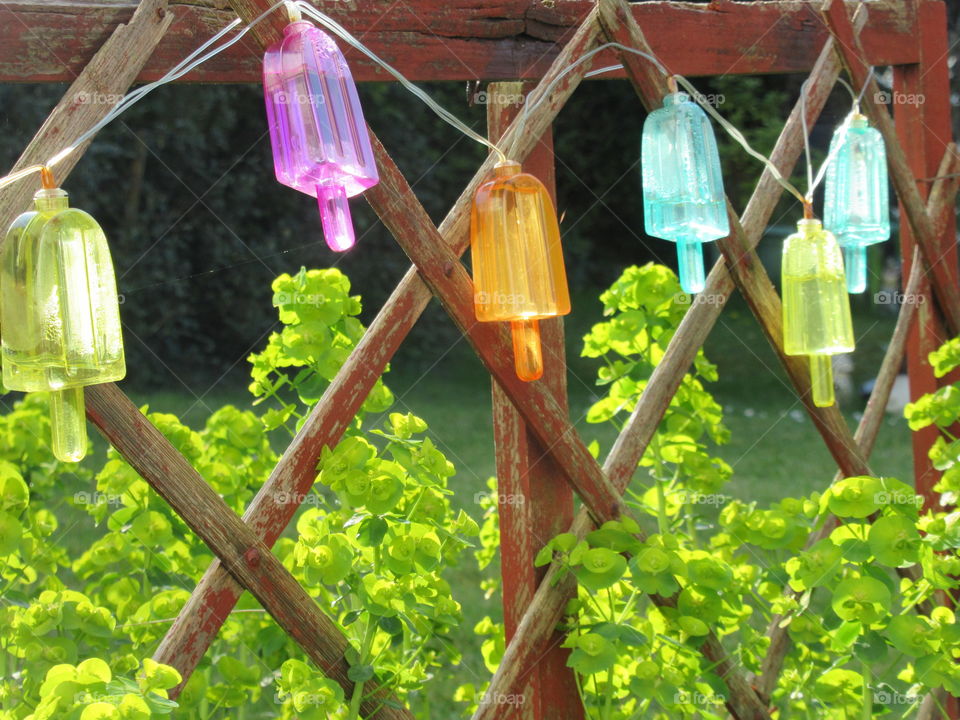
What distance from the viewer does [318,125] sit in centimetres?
131

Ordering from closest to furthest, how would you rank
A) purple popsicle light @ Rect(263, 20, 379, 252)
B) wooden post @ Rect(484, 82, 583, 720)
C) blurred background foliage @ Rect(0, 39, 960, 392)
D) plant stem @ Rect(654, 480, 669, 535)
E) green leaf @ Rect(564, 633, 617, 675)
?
purple popsicle light @ Rect(263, 20, 379, 252) < green leaf @ Rect(564, 633, 617, 675) < wooden post @ Rect(484, 82, 583, 720) < plant stem @ Rect(654, 480, 669, 535) < blurred background foliage @ Rect(0, 39, 960, 392)

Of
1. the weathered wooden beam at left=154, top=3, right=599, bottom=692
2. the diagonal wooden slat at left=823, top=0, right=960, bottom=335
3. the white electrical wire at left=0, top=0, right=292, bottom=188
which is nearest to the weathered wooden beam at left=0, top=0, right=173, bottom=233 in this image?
the white electrical wire at left=0, top=0, right=292, bottom=188

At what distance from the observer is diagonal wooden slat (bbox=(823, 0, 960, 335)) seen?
2.13 m

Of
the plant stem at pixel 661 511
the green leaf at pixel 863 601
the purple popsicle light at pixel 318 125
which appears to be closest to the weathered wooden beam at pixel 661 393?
the plant stem at pixel 661 511

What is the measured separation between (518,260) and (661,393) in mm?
632

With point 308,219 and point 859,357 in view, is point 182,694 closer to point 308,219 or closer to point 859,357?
point 308,219

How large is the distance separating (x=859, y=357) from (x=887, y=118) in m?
6.02

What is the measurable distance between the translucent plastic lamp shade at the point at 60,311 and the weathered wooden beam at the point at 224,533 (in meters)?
0.21

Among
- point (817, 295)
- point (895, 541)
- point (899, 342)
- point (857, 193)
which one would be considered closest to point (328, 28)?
point (817, 295)

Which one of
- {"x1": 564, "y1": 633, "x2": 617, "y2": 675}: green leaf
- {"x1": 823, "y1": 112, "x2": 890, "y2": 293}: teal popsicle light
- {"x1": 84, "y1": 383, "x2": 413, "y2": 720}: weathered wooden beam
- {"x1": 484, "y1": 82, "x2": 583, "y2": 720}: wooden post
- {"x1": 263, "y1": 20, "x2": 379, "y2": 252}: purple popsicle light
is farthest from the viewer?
{"x1": 823, "y1": 112, "x2": 890, "y2": 293}: teal popsicle light

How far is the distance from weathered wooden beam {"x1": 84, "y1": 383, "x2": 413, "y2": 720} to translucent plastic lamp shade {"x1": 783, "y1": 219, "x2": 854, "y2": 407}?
33.7 inches

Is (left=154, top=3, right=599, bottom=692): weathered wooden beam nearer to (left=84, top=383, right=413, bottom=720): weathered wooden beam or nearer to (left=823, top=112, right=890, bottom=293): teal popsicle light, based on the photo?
(left=84, top=383, right=413, bottom=720): weathered wooden beam

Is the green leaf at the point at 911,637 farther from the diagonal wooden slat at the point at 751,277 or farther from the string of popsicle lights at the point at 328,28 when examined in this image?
the string of popsicle lights at the point at 328,28

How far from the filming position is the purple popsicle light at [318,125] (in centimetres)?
131
